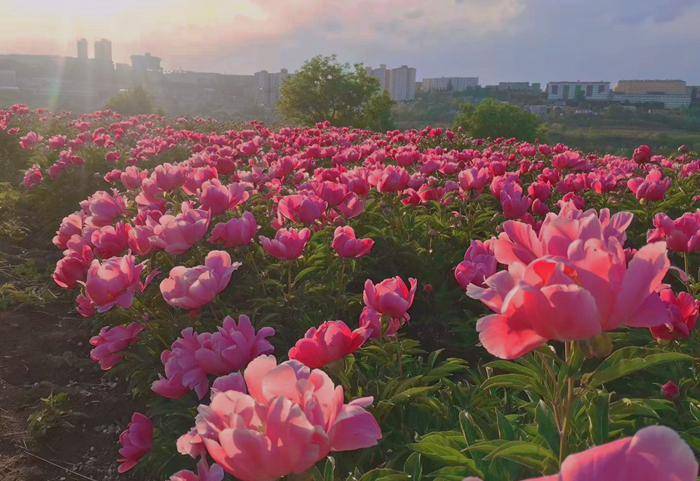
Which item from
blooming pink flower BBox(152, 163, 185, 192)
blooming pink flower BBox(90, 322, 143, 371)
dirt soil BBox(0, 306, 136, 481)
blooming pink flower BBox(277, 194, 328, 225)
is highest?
blooming pink flower BBox(152, 163, 185, 192)

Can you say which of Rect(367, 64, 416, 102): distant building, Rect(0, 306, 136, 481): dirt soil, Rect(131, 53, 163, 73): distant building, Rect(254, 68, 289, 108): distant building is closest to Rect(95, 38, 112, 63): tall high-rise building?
Rect(131, 53, 163, 73): distant building

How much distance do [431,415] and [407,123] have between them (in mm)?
82314

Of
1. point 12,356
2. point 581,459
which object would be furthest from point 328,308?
point 581,459

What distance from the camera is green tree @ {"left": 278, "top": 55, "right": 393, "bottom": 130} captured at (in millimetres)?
37375

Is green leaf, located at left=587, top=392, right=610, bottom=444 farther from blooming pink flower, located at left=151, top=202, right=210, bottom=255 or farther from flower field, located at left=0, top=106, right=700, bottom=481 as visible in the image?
blooming pink flower, located at left=151, top=202, right=210, bottom=255

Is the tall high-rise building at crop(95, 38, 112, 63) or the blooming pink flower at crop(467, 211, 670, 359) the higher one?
the tall high-rise building at crop(95, 38, 112, 63)

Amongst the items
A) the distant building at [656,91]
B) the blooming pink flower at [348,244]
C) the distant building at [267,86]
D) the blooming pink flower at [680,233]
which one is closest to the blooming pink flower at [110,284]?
the blooming pink flower at [348,244]

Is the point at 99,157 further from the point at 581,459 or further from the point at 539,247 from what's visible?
the point at 581,459

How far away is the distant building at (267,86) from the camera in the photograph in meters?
121

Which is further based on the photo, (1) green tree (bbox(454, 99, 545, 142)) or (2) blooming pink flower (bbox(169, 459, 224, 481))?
(1) green tree (bbox(454, 99, 545, 142))

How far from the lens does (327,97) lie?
123 ft

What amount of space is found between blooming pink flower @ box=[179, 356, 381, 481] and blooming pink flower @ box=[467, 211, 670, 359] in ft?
1.05

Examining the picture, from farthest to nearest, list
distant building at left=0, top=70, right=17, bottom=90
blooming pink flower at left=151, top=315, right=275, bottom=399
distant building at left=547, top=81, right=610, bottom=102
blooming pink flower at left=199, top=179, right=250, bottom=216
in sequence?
1. distant building at left=547, top=81, right=610, bottom=102
2. distant building at left=0, top=70, right=17, bottom=90
3. blooming pink flower at left=199, top=179, right=250, bottom=216
4. blooming pink flower at left=151, top=315, right=275, bottom=399

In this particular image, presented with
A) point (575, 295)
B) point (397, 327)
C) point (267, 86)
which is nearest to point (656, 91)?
point (267, 86)
